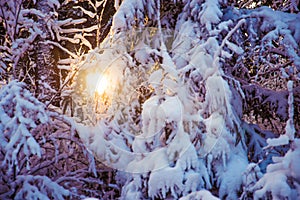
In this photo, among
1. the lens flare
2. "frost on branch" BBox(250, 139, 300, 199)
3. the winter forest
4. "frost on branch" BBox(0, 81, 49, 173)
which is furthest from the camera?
the lens flare

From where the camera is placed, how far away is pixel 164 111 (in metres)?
4.82

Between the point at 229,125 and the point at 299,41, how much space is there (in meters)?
1.52

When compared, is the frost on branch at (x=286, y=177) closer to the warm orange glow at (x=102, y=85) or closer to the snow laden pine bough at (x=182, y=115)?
the snow laden pine bough at (x=182, y=115)

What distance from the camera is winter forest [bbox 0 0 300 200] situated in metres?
4.83

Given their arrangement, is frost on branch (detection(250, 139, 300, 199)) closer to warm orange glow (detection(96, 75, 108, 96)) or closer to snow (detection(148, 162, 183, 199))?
snow (detection(148, 162, 183, 199))

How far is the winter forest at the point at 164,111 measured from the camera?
4.83 m

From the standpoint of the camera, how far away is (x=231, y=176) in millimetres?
5156

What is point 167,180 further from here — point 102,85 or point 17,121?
point 102,85

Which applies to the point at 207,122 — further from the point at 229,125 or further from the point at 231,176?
the point at 231,176

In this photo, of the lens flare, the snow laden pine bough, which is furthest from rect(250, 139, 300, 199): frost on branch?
the lens flare

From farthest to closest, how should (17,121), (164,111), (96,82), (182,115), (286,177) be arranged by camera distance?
(96,82) → (182,115) → (164,111) → (17,121) → (286,177)

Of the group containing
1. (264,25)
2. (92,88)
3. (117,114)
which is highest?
(264,25)

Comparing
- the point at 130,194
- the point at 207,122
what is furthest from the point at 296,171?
the point at 130,194

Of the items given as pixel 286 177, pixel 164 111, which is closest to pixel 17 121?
pixel 164 111
